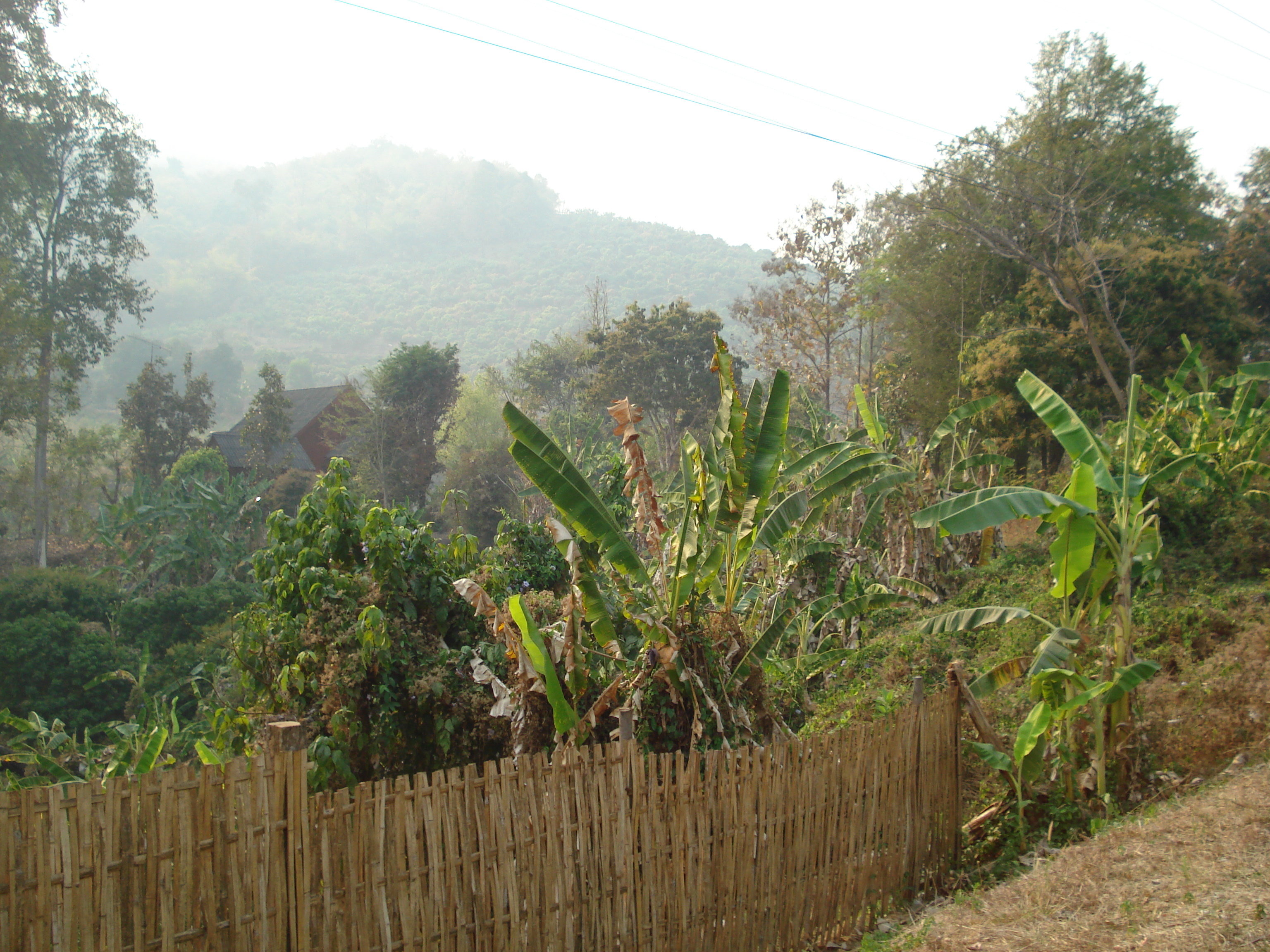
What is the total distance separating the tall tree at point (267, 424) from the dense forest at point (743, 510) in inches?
5.4

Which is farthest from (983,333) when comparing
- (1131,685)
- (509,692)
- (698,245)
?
(698,245)

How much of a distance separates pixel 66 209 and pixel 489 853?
113ft

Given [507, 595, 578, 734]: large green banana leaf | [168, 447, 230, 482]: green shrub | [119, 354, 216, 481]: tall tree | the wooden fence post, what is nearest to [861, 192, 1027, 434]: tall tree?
[507, 595, 578, 734]: large green banana leaf

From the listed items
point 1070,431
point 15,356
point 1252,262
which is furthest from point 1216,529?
point 15,356

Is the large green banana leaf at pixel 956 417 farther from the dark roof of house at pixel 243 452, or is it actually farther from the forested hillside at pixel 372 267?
the forested hillside at pixel 372 267

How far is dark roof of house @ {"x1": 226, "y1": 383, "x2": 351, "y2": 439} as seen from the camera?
1485 inches

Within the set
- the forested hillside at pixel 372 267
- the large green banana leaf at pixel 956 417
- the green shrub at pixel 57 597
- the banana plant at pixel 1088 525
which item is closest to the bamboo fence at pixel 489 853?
the banana plant at pixel 1088 525

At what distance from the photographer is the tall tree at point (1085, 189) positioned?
15594 millimetres

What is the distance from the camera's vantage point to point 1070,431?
19.9 feet

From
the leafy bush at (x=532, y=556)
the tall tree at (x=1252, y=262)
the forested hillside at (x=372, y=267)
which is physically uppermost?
the forested hillside at (x=372, y=267)

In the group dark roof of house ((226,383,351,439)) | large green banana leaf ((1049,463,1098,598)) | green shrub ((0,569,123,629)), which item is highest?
dark roof of house ((226,383,351,439))

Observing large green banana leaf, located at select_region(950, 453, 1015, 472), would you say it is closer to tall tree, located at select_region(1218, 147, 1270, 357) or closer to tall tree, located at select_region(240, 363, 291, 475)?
tall tree, located at select_region(1218, 147, 1270, 357)

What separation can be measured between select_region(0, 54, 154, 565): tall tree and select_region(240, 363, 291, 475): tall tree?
4.85 meters

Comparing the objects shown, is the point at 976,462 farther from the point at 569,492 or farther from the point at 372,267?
the point at 372,267
